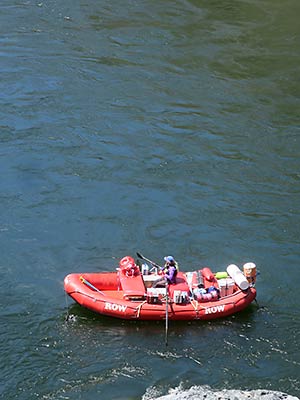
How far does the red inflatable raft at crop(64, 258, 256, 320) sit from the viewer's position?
57.2ft

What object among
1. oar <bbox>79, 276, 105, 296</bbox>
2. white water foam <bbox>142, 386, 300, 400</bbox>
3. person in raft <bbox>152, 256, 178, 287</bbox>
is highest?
person in raft <bbox>152, 256, 178, 287</bbox>

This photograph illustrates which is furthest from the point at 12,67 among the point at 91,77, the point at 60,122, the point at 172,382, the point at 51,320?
the point at 172,382

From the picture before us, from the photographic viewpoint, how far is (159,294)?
17.6 m

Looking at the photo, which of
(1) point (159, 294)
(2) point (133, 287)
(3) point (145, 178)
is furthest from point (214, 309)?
(3) point (145, 178)

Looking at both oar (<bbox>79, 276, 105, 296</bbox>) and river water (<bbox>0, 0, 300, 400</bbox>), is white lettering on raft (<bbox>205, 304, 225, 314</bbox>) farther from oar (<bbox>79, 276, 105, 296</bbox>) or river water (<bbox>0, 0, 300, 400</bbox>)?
oar (<bbox>79, 276, 105, 296</bbox>)

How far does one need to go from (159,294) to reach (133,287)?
25.0 inches

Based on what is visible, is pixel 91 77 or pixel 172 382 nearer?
pixel 172 382

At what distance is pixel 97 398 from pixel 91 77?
1701cm

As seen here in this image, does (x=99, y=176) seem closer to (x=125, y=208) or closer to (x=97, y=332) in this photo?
(x=125, y=208)

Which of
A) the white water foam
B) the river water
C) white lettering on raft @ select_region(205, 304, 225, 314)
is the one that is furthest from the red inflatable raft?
the white water foam

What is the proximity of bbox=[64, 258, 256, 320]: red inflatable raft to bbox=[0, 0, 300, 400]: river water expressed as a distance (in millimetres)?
404

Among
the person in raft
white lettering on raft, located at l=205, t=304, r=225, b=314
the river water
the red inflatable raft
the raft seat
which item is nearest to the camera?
the river water

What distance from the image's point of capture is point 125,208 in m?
21.9

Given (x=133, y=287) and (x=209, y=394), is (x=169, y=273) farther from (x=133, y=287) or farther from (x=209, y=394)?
(x=209, y=394)
